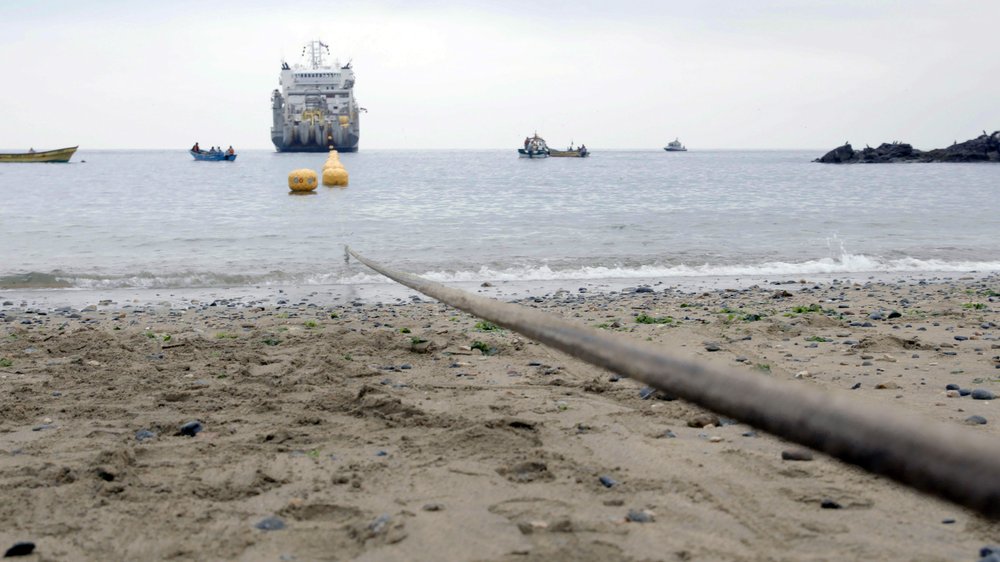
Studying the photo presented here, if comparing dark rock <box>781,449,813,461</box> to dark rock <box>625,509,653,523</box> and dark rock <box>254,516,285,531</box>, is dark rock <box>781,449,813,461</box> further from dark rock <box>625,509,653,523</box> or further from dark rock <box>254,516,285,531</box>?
dark rock <box>254,516,285,531</box>

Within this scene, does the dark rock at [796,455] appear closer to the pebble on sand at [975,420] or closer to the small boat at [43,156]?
the pebble on sand at [975,420]

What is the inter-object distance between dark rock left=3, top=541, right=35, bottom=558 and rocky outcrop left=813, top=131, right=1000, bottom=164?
92442 millimetres

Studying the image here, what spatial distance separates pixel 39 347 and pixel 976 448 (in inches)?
266

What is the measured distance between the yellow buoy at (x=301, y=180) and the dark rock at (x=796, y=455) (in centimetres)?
3112

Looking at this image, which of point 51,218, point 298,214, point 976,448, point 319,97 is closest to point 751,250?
point 298,214

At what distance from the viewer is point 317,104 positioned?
94750 millimetres

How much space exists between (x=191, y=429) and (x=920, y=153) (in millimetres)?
99089

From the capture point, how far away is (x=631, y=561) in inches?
102

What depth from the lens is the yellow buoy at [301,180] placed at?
33125mm

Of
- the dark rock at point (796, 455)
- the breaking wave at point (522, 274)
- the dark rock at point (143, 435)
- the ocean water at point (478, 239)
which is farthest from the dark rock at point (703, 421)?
the ocean water at point (478, 239)

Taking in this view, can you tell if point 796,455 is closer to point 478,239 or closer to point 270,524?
point 270,524

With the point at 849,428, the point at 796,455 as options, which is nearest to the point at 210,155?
the point at 796,455

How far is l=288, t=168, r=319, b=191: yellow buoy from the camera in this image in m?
33.1

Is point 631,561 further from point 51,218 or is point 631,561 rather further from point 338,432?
point 51,218
